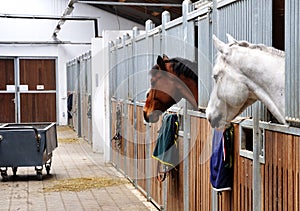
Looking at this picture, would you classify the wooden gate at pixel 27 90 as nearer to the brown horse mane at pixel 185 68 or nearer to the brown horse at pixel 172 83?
the brown horse at pixel 172 83

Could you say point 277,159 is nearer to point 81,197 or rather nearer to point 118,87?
point 81,197

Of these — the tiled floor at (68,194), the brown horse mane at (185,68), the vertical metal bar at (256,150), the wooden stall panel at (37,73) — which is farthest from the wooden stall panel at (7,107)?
the vertical metal bar at (256,150)

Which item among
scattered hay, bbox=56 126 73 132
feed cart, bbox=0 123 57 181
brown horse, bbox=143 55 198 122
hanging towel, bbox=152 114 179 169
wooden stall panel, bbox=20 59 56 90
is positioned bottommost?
scattered hay, bbox=56 126 73 132

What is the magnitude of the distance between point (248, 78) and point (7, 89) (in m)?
14.1

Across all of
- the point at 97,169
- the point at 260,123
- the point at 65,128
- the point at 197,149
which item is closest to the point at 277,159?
the point at 260,123

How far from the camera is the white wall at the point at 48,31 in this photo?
15.8 metres

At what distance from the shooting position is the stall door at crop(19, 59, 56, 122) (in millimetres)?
15914

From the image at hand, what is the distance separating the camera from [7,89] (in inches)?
621

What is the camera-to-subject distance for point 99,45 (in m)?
9.48

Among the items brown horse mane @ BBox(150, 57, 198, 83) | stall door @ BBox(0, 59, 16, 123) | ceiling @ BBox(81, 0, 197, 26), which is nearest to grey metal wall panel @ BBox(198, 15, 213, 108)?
brown horse mane @ BBox(150, 57, 198, 83)

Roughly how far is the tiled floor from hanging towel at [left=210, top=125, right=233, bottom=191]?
7.24 ft

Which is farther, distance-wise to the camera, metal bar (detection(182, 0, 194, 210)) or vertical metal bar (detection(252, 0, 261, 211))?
metal bar (detection(182, 0, 194, 210))

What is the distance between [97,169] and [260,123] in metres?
5.33

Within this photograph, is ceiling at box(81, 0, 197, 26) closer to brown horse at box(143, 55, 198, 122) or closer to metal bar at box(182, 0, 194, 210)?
metal bar at box(182, 0, 194, 210)
